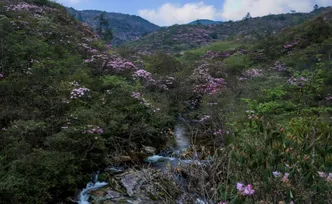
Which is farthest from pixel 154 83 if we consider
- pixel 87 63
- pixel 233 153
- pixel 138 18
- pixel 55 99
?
pixel 138 18

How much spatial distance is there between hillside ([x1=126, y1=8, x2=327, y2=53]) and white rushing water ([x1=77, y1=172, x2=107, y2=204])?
33.4 metres

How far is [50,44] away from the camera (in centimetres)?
1167

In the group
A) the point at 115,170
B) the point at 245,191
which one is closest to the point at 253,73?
the point at 115,170

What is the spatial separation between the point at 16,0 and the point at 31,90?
10.8 meters

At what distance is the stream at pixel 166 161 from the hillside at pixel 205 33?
29.9 m

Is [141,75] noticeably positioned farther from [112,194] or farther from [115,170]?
[112,194]

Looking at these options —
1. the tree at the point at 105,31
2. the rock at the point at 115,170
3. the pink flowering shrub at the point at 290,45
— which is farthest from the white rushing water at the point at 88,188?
the tree at the point at 105,31

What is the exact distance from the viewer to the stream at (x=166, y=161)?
222 inches

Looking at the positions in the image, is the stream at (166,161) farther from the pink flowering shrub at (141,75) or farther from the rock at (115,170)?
the pink flowering shrub at (141,75)

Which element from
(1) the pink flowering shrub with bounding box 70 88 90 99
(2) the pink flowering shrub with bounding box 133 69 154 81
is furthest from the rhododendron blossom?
(2) the pink flowering shrub with bounding box 133 69 154 81

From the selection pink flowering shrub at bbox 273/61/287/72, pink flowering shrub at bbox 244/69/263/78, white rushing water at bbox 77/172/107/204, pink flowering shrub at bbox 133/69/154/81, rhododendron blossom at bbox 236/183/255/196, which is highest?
pink flowering shrub at bbox 273/61/287/72

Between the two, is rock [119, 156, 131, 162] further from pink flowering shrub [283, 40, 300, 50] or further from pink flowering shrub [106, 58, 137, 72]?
pink flowering shrub [283, 40, 300, 50]

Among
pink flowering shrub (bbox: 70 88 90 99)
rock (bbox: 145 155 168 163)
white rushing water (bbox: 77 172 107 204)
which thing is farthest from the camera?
pink flowering shrub (bbox: 70 88 90 99)

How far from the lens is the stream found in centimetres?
564
